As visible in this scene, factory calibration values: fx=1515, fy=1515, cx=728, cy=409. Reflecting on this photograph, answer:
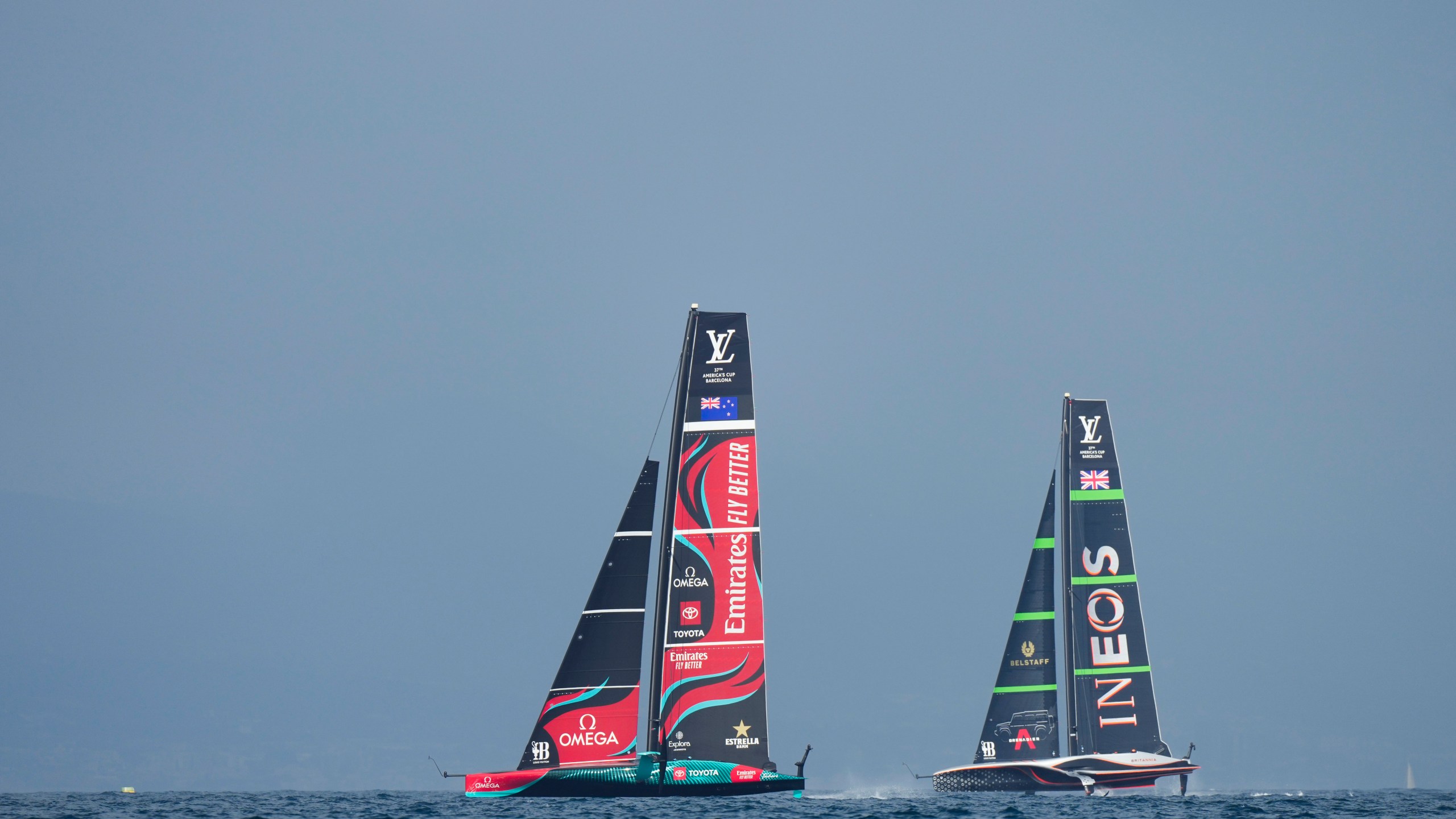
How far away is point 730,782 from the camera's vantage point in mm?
39688

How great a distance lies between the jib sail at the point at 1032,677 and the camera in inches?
2189

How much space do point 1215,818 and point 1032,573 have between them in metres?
16.9

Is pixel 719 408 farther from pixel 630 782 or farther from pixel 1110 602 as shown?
pixel 1110 602

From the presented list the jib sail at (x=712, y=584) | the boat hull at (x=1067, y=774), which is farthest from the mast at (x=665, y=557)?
the boat hull at (x=1067, y=774)

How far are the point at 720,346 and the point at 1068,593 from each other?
22242 mm

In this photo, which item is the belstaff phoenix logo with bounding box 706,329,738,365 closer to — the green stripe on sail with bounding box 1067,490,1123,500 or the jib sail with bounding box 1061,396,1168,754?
the jib sail with bounding box 1061,396,1168,754

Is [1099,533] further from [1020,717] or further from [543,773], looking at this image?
[543,773]

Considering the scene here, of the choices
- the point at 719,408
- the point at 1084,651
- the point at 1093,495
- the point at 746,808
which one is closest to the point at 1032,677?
the point at 1084,651

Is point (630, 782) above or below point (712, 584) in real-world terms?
below

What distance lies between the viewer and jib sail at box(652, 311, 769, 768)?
40.3 m

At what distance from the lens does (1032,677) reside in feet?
185

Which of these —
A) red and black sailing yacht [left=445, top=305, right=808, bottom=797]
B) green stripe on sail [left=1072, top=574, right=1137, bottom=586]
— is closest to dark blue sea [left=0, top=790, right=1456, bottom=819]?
red and black sailing yacht [left=445, top=305, right=808, bottom=797]

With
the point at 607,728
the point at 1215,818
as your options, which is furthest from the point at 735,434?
the point at 1215,818

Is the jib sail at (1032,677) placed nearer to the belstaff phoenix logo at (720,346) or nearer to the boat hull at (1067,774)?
the boat hull at (1067,774)
